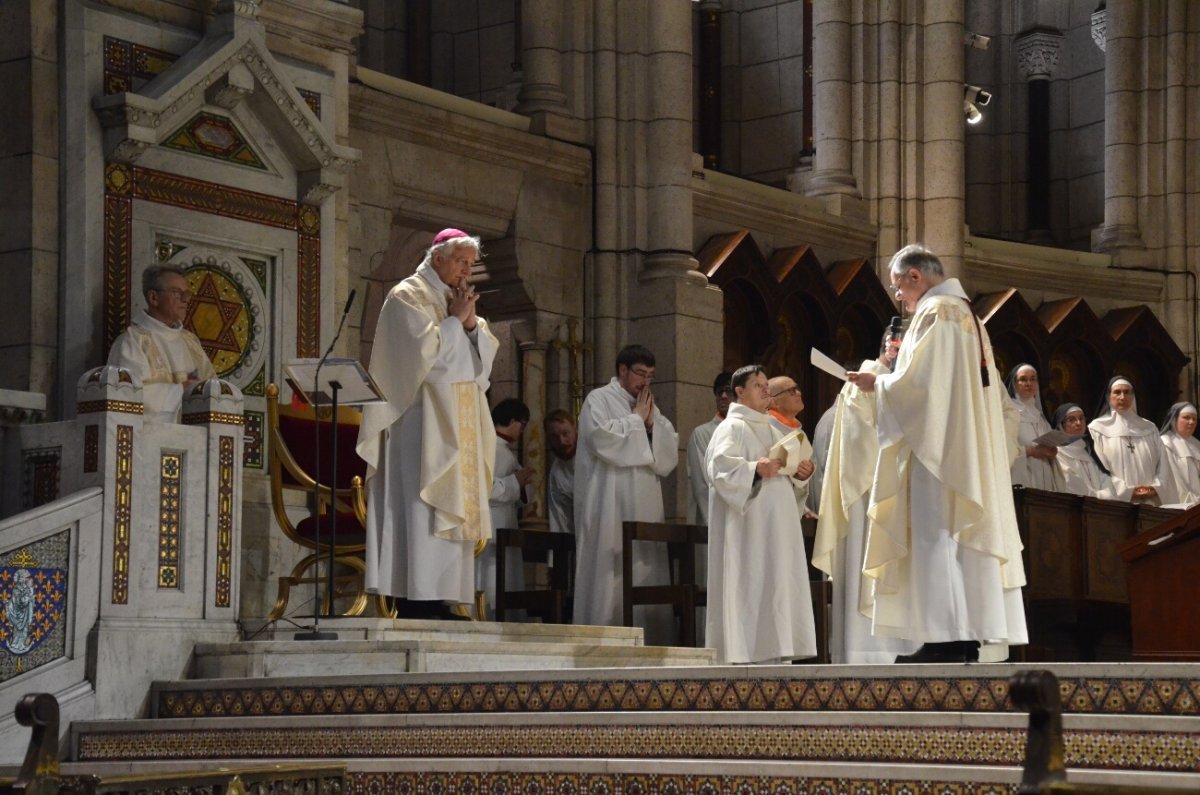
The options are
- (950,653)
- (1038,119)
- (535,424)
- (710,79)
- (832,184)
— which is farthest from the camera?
(1038,119)

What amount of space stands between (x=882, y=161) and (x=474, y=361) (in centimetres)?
788

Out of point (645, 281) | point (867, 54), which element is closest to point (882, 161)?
point (867, 54)

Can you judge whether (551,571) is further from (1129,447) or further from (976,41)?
(976,41)

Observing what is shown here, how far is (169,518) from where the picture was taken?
8359mm

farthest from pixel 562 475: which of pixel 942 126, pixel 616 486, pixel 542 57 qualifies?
pixel 942 126

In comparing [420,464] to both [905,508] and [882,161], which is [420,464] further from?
[882,161]

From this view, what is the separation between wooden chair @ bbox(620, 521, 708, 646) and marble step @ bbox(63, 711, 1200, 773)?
3.01 meters

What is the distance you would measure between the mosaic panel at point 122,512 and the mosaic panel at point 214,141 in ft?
6.93

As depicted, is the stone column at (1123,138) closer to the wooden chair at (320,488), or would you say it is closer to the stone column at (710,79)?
the stone column at (710,79)

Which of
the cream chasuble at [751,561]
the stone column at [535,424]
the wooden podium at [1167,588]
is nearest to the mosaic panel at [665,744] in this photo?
the cream chasuble at [751,561]

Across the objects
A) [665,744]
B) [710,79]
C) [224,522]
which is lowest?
[665,744]

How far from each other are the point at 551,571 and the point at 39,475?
333 cm

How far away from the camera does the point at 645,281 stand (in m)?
13.7

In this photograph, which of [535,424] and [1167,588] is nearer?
[1167,588]
